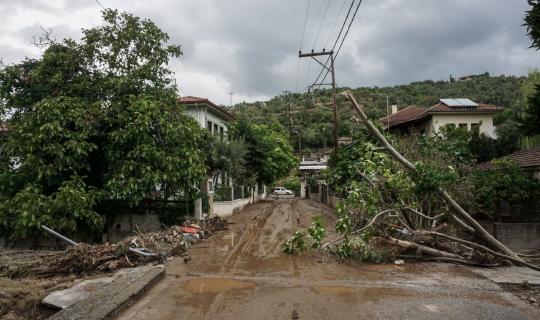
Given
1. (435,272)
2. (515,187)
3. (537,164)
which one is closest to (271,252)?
(435,272)

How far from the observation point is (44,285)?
7.84 meters

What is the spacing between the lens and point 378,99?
61.7 meters

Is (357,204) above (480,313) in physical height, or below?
above

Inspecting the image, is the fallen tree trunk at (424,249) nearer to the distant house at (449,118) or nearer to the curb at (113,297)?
the curb at (113,297)

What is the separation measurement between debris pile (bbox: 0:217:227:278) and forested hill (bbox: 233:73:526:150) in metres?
33.1

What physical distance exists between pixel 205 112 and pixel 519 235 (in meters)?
22.0

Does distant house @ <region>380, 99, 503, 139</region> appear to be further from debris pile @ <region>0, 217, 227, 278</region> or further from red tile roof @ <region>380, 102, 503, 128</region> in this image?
debris pile @ <region>0, 217, 227, 278</region>

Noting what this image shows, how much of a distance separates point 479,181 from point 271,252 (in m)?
6.81

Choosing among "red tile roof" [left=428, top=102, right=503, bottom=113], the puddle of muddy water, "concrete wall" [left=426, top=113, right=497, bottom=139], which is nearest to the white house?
the puddle of muddy water

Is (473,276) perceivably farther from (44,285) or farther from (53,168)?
(53,168)

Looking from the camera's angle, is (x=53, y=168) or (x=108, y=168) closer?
(x=53, y=168)

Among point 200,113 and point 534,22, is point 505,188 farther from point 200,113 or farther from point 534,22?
point 200,113

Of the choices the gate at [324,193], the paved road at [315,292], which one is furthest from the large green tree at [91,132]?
the gate at [324,193]

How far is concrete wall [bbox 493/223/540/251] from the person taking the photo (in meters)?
11.5
